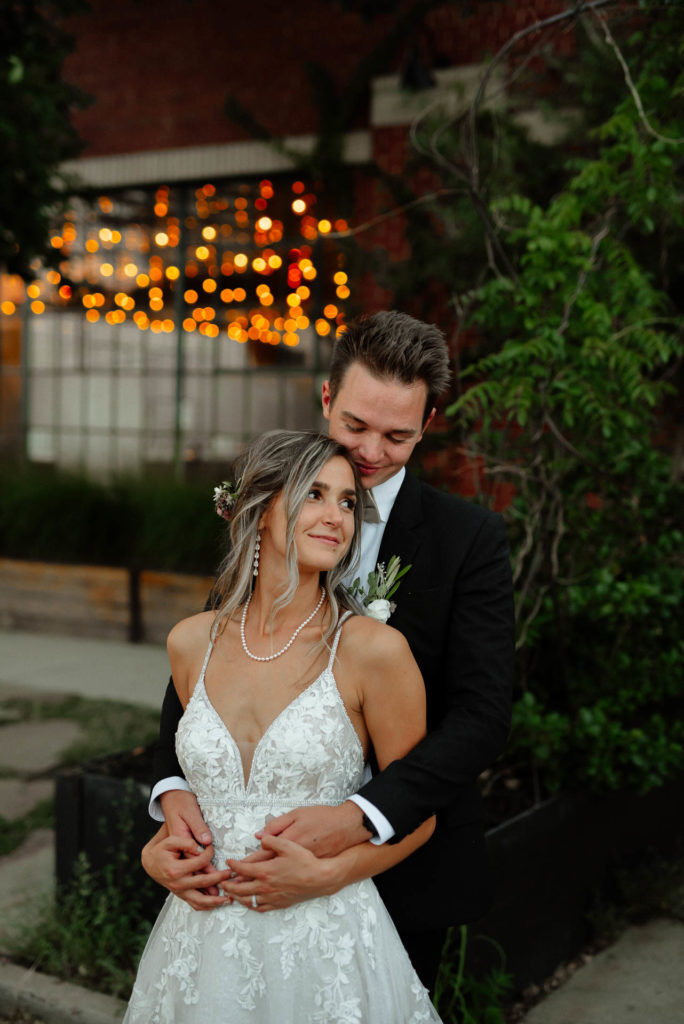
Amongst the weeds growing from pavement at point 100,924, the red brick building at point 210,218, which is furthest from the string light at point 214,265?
the weeds growing from pavement at point 100,924

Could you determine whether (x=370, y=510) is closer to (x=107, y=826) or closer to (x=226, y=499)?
(x=226, y=499)

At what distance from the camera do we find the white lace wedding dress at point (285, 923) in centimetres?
207

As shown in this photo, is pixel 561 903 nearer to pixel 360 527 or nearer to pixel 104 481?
pixel 360 527

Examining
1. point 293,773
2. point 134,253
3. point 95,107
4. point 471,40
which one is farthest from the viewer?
→ point 134,253

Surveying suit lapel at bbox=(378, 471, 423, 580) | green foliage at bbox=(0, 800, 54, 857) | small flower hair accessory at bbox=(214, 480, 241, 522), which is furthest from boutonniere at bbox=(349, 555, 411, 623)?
green foliage at bbox=(0, 800, 54, 857)

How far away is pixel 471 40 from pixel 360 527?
715cm

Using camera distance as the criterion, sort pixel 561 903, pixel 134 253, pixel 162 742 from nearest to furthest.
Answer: pixel 162 742 < pixel 561 903 < pixel 134 253

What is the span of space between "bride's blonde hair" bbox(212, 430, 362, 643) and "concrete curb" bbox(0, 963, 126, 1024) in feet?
5.54

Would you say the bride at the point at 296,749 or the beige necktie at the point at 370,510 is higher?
the beige necktie at the point at 370,510

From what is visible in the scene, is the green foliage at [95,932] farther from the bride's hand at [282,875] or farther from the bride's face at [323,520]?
the bride's face at [323,520]

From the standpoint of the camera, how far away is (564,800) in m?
3.69

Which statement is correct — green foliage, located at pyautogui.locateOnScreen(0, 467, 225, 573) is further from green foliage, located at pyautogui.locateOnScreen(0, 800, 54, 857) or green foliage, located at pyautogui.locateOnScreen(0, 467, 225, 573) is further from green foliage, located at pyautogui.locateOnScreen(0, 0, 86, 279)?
green foliage, located at pyautogui.locateOnScreen(0, 800, 54, 857)

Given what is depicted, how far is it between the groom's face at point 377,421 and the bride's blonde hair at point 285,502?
0.43 feet

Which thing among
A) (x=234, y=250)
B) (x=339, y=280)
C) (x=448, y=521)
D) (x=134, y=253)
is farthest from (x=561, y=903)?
(x=134, y=253)
